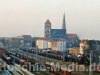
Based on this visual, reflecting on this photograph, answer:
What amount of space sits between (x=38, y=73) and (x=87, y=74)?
2295 millimetres

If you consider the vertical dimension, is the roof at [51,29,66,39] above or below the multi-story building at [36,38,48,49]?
above

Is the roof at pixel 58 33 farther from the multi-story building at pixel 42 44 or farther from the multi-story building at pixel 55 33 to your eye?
the multi-story building at pixel 42 44

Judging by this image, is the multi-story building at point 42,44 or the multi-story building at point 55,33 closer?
the multi-story building at point 42,44

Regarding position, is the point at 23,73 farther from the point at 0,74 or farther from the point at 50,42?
the point at 50,42

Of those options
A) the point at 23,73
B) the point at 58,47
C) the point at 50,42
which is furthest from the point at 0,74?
the point at 50,42

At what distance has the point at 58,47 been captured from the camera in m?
47.0

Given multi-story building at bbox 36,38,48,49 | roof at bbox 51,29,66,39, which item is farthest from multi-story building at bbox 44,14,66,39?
multi-story building at bbox 36,38,48,49

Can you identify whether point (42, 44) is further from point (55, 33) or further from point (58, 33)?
point (55, 33)

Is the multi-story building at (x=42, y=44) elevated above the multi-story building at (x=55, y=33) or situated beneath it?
situated beneath

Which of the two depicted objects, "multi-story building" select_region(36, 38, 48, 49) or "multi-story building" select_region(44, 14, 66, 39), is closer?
"multi-story building" select_region(36, 38, 48, 49)

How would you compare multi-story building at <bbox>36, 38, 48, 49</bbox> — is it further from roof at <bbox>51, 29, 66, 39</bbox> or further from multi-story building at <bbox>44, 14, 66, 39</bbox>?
roof at <bbox>51, 29, 66, 39</bbox>

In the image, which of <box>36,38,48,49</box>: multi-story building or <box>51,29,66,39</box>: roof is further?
<box>51,29,66,39</box>: roof

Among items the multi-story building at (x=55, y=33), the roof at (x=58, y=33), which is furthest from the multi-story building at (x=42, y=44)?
the roof at (x=58, y=33)

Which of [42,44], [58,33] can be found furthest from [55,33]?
[42,44]
